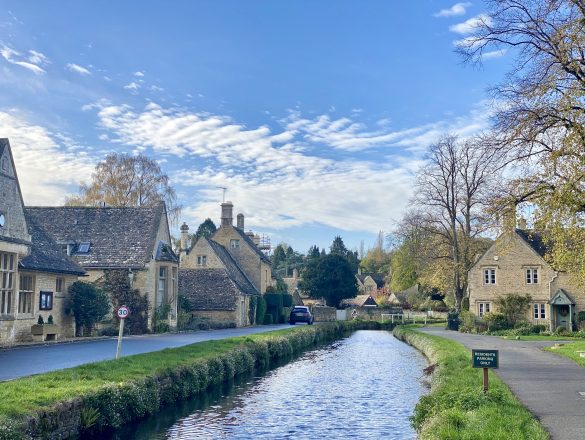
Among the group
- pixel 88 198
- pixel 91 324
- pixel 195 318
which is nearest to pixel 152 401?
pixel 91 324

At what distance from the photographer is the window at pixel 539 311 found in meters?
46.4

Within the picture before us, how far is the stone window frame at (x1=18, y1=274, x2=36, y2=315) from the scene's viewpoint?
25.2m

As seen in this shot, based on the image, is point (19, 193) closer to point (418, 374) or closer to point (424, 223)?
point (418, 374)

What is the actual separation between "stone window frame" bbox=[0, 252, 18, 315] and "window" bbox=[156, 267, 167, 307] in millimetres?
13947

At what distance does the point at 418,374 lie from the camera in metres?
23.3

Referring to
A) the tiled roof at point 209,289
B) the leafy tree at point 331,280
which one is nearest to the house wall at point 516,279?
the tiled roof at point 209,289

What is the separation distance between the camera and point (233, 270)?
53406mm

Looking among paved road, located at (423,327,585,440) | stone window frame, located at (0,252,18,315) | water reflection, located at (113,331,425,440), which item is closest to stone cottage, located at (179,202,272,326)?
water reflection, located at (113,331,425,440)

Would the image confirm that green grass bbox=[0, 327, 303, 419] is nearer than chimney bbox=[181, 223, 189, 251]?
Yes

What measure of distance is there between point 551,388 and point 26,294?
20.5 m

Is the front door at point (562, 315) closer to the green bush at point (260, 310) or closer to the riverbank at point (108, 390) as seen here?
the green bush at point (260, 310)

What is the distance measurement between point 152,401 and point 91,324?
16.9 m

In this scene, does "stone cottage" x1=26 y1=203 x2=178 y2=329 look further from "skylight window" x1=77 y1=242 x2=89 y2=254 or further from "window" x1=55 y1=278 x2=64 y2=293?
"window" x1=55 y1=278 x2=64 y2=293

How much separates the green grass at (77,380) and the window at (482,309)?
3346 centimetres
